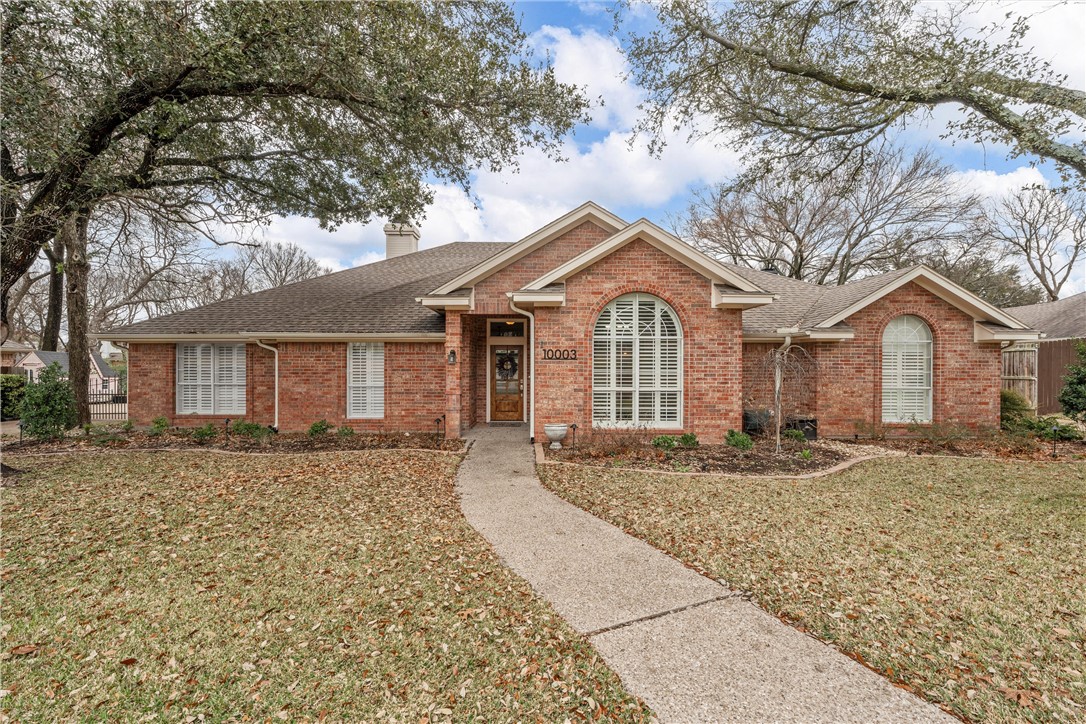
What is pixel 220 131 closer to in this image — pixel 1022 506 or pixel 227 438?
pixel 227 438

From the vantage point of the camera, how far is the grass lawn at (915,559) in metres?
2.87

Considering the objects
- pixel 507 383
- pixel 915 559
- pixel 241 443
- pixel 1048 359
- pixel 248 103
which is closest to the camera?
pixel 915 559

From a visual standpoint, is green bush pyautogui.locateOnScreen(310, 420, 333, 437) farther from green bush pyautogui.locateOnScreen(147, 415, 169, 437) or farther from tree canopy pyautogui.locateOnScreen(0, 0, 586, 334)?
tree canopy pyautogui.locateOnScreen(0, 0, 586, 334)

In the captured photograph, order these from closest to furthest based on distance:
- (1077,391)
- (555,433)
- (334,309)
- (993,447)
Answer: (555,433), (993,447), (1077,391), (334,309)

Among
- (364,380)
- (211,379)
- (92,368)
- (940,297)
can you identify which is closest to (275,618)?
(364,380)

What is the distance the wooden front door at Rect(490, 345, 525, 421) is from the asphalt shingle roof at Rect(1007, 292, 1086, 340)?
20137mm

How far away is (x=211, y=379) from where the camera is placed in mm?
12039

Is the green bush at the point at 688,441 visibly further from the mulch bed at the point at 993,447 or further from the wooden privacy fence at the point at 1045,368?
the wooden privacy fence at the point at 1045,368

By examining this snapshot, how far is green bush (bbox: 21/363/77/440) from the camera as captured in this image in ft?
33.0

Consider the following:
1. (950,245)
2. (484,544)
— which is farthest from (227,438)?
(950,245)

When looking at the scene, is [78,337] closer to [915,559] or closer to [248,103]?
[248,103]

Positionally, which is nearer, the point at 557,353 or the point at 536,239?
the point at 557,353

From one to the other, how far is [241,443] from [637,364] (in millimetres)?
9517

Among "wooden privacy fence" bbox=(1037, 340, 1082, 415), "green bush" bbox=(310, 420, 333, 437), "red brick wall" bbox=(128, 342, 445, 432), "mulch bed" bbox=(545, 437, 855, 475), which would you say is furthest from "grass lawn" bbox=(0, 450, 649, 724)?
"wooden privacy fence" bbox=(1037, 340, 1082, 415)
